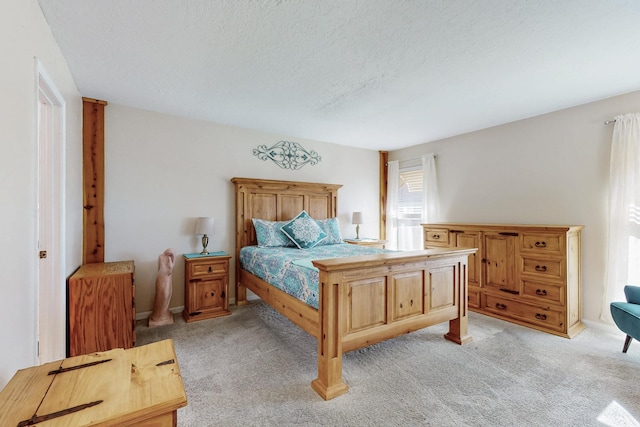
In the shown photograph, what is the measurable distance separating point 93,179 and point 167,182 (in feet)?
2.33

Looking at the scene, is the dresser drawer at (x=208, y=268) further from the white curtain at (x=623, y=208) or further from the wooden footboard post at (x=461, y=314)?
the white curtain at (x=623, y=208)

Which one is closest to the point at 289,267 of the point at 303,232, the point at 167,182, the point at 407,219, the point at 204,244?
the point at 303,232

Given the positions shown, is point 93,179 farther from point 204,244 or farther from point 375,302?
point 375,302

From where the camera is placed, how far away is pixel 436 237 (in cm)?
406

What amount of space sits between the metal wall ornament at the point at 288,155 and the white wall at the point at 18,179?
2.58m

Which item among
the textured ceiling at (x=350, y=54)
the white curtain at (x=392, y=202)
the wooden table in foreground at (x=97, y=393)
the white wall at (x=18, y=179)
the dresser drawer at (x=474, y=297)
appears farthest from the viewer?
the white curtain at (x=392, y=202)

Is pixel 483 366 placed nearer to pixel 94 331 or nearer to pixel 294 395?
pixel 294 395

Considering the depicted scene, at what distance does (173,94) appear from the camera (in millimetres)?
2916

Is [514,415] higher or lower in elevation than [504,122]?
lower

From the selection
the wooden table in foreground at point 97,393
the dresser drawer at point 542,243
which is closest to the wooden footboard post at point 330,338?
the wooden table in foreground at point 97,393

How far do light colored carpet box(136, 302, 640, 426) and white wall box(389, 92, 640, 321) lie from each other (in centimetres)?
118

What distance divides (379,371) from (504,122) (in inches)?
137

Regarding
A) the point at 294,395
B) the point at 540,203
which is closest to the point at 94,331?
the point at 294,395

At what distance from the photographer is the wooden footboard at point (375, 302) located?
1.95m
